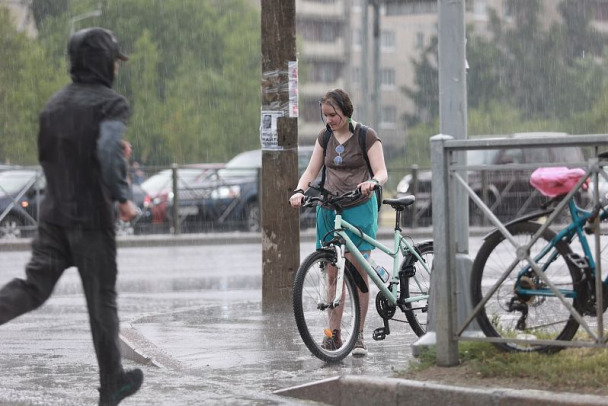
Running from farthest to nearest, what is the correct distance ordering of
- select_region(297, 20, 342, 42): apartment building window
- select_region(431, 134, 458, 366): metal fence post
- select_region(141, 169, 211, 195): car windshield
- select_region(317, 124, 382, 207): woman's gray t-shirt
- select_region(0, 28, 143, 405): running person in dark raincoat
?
select_region(297, 20, 342, 42): apartment building window < select_region(141, 169, 211, 195): car windshield < select_region(317, 124, 382, 207): woman's gray t-shirt < select_region(431, 134, 458, 366): metal fence post < select_region(0, 28, 143, 405): running person in dark raincoat

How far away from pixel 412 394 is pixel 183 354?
7.93 ft

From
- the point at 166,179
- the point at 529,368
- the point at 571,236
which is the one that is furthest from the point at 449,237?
the point at 166,179

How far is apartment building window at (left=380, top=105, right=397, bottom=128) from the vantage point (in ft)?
319

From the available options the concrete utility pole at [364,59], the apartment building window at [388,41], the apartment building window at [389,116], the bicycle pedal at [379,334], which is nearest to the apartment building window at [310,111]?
the apartment building window at [389,116]

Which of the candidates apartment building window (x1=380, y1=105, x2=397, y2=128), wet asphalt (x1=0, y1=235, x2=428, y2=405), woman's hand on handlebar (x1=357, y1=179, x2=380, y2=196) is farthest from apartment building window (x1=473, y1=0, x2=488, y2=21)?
woman's hand on handlebar (x1=357, y1=179, x2=380, y2=196)

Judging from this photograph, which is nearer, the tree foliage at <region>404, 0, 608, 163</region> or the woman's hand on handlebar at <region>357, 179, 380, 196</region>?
the woman's hand on handlebar at <region>357, 179, 380, 196</region>

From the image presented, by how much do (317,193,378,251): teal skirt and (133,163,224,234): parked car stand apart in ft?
57.3

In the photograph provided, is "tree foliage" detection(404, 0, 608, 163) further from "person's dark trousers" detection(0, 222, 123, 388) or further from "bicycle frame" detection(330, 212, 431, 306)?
"person's dark trousers" detection(0, 222, 123, 388)

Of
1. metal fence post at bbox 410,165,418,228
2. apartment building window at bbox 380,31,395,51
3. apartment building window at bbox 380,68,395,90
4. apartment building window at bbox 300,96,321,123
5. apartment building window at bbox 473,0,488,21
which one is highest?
apartment building window at bbox 473,0,488,21

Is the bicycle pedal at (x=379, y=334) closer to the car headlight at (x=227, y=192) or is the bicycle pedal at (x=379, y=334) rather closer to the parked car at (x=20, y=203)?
the parked car at (x=20, y=203)

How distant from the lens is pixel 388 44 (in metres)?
99.8

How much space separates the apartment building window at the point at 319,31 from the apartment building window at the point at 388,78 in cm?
486

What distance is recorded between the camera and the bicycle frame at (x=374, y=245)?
8305 mm

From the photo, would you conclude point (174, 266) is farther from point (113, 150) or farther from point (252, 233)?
point (113, 150)
